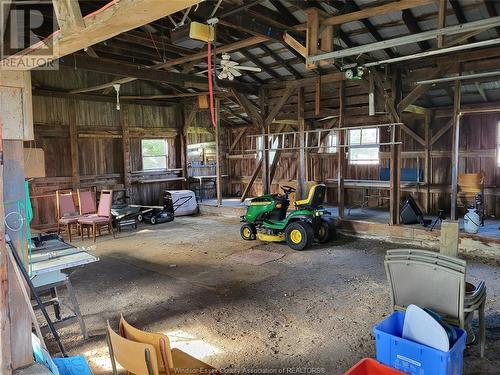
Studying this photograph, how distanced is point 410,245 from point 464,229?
0.86 meters

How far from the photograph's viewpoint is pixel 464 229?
19.7ft

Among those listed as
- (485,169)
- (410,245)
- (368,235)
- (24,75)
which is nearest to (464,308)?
(24,75)

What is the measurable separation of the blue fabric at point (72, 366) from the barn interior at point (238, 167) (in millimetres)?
239

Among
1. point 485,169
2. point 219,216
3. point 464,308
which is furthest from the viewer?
point 219,216

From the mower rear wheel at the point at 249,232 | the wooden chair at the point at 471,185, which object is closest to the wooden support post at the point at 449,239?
the mower rear wheel at the point at 249,232

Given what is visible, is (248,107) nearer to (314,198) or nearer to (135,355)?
(314,198)

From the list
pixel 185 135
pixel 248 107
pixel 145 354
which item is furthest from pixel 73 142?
pixel 145 354

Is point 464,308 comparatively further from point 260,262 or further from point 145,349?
point 260,262

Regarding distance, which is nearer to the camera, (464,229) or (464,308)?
(464,308)

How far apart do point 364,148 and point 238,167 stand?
4.45m

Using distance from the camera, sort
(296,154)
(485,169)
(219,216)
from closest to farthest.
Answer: (485,169) → (219,216) → (296,154)

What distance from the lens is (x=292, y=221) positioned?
640 centimetres

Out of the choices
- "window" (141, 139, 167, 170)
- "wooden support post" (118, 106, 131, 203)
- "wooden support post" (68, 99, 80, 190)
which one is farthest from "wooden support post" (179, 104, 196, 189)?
"wooden support post" (68, 99, 80, 190)

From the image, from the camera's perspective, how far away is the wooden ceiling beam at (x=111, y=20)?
148 cm
